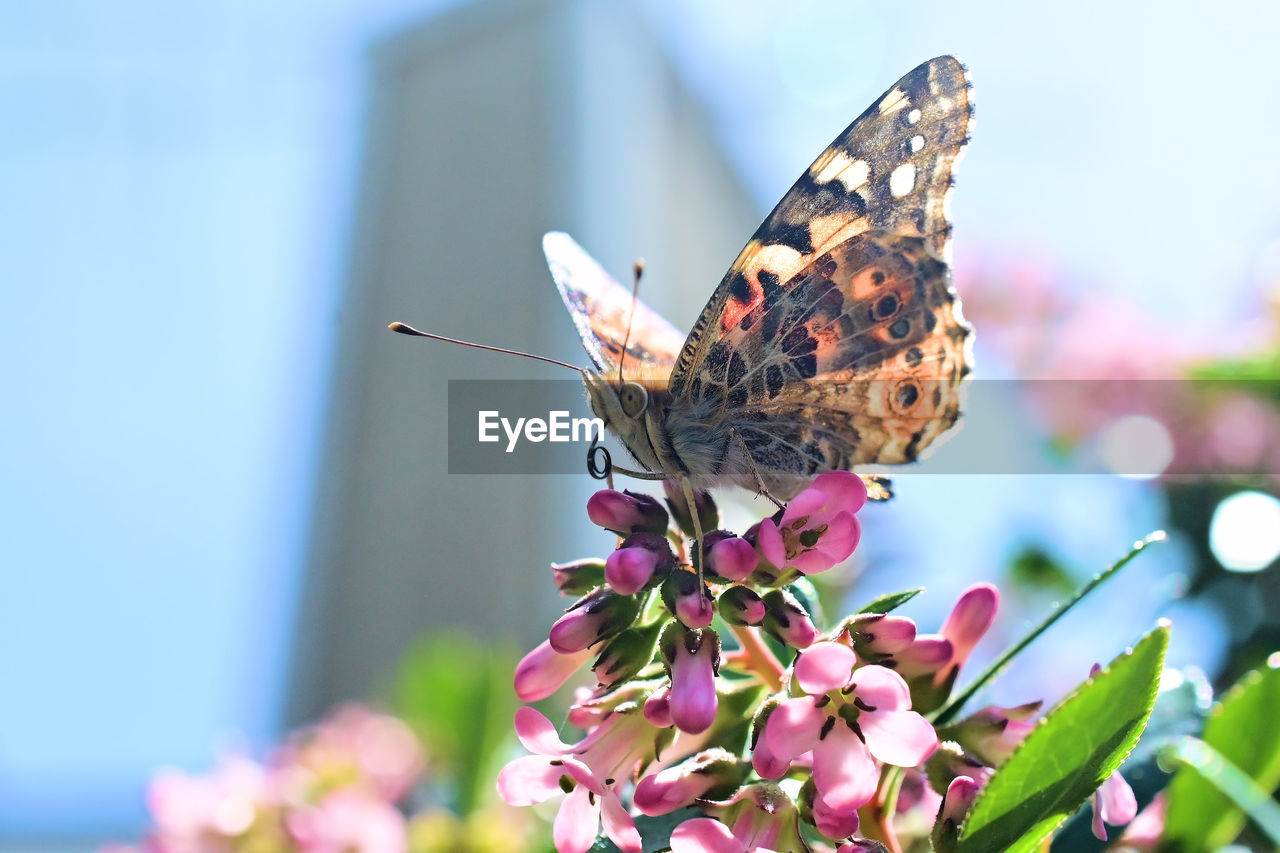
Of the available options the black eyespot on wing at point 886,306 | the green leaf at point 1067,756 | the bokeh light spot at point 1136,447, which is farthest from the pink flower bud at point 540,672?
the bokeh light spot at point 1136,447

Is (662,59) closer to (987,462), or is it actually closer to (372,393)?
(372,393)

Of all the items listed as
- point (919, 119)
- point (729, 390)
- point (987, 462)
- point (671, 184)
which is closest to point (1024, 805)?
point (729, 390)

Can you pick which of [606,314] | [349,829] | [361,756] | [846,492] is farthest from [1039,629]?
[361,756]

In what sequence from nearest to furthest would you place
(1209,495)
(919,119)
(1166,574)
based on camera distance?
(919,119), (1166,574), (1209,495)

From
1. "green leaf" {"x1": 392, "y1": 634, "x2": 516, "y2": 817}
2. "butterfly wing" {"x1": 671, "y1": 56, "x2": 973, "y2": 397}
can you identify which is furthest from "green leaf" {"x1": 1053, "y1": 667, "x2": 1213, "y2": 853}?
"green leaf" {"x1": 392, "y1": 634, "x2": 516, "y2": 817}

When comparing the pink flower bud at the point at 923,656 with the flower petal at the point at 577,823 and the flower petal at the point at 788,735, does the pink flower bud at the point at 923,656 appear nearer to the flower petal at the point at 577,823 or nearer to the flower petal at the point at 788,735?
the flower petal at the point at 788,735

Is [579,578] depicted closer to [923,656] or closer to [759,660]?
[759,660]
